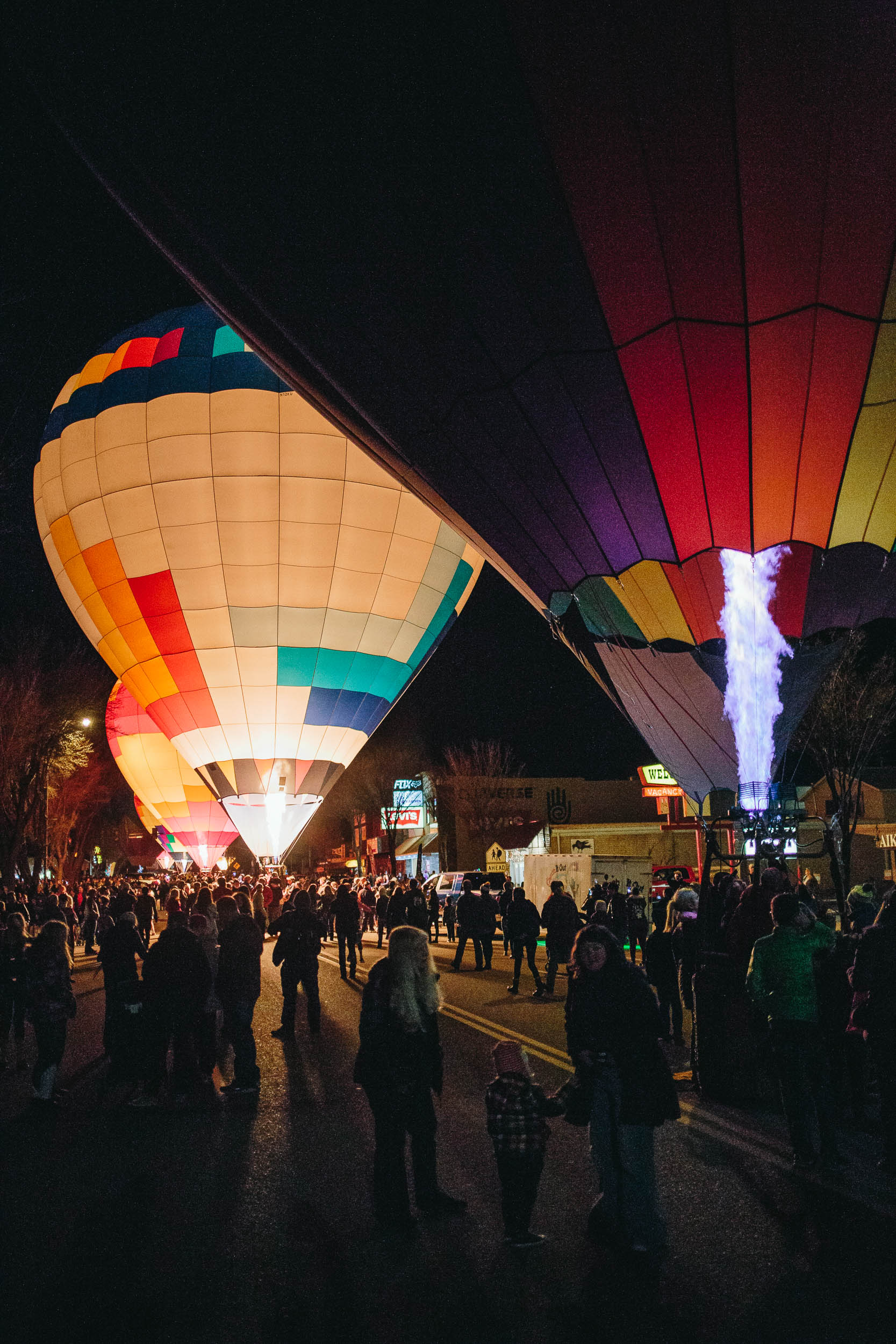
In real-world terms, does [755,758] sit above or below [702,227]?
below

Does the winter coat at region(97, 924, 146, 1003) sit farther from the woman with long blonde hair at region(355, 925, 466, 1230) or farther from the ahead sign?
the ahead sign

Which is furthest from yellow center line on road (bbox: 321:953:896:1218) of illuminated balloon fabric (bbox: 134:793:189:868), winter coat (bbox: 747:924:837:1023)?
illuminated balloon fabric (bbox: 134:793:189:868)

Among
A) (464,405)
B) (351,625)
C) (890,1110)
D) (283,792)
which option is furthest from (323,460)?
(890,1110)

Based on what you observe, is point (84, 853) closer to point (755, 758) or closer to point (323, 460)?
point (323, 460)

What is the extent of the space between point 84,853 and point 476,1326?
73.9 m

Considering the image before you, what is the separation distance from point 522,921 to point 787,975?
861 cm

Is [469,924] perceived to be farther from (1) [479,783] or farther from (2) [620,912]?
(1) [479,783]

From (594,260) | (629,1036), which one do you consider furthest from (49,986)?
(594,260)

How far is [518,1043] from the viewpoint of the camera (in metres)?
5.34

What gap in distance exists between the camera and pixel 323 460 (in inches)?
793

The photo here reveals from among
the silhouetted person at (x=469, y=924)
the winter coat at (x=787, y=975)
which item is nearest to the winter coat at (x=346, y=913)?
the silhouetted person at (x=469, y=924)

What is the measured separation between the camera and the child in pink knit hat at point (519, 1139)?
14.7 ft

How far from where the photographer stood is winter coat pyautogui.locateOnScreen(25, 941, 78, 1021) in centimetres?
759

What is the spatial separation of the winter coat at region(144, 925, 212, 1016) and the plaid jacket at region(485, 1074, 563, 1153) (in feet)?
12.6
